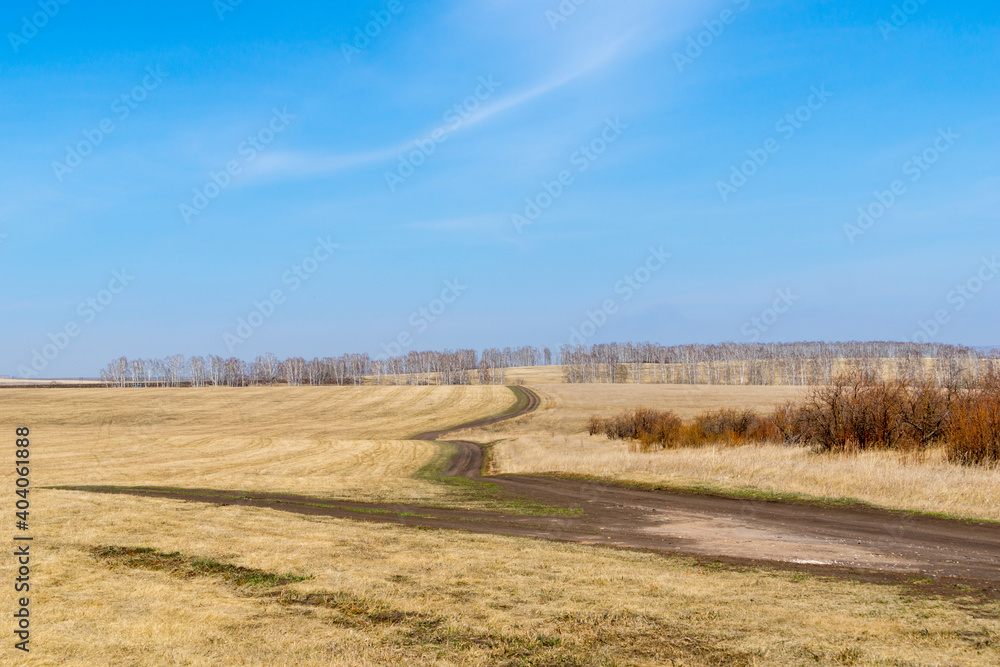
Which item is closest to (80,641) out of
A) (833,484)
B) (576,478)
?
(833,484)

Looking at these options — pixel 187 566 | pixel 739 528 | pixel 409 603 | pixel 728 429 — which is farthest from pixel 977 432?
pixel 187 566

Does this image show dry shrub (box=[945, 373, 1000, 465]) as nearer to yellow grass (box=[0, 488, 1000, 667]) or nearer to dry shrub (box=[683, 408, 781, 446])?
dry shrub (box=[683, 408, 781, 446])

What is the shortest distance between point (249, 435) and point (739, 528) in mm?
48475

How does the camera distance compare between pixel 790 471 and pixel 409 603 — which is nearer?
pixel 409 603

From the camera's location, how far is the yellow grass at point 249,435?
1094 inches

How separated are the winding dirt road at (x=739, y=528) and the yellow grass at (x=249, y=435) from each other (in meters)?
3.46

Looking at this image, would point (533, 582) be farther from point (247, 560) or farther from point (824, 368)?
point (824, 368)

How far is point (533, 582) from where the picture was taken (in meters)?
9.84

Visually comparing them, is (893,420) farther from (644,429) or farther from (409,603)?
(409,603)

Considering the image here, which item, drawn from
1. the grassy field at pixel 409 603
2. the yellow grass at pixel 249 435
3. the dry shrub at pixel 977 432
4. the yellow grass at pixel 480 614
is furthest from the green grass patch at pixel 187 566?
the dry shrub at pixel 977 432

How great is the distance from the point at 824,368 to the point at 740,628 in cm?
17868

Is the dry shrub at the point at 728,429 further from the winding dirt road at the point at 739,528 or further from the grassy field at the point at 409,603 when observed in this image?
the grassy field at the point at 409,603

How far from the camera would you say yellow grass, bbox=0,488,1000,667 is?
6.88 meters

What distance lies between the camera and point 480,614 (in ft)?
27.1
